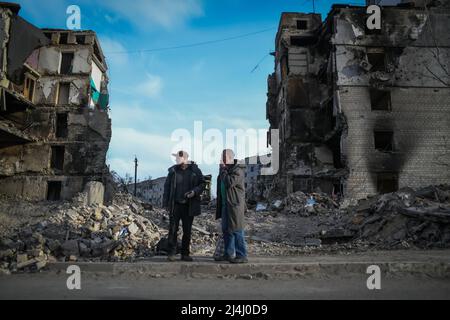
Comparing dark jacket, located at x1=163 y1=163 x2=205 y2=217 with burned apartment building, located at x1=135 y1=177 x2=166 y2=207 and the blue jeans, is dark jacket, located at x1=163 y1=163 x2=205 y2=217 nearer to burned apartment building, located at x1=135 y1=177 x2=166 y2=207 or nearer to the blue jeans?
the blue jeans

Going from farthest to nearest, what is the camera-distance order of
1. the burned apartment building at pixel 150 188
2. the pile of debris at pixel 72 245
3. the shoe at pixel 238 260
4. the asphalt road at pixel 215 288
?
the burned apartment building at pixel 150 188 < the pile of debris at pixel 72 245 < the shoe at pixel 238 260 < the asphalt road at pixel 215 288

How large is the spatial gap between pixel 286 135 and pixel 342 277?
19.8 metres

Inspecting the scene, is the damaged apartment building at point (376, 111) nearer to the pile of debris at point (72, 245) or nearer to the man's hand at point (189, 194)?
the pile of debris at point (72, 245)

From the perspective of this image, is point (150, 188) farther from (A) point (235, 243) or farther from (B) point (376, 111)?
(A) point (235, 243)

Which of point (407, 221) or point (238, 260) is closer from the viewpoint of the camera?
point (238, 260)

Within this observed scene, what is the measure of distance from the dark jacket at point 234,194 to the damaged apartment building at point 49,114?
1953cm

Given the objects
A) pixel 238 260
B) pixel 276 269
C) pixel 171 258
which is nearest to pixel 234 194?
pixel 238 260

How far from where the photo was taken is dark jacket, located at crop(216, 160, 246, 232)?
4867 millimetres

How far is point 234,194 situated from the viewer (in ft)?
16.3

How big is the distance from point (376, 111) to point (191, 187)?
706 inches

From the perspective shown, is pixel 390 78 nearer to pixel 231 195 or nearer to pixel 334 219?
pixel 334 219

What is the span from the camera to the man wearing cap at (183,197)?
5230 mm

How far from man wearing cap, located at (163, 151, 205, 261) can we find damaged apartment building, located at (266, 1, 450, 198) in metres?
15.6

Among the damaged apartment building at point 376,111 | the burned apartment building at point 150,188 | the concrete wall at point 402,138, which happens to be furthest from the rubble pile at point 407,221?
the burned apartment building at point 150,188
